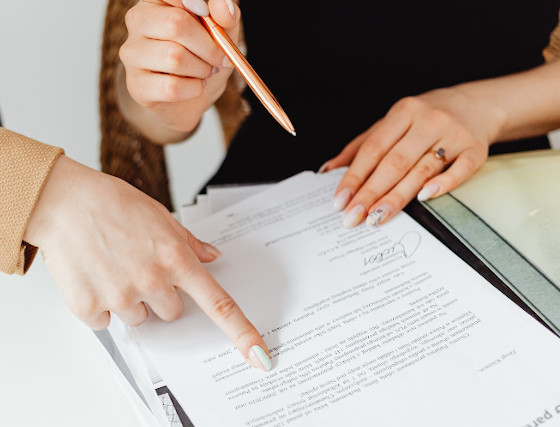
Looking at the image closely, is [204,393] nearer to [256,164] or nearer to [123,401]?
[123,401]

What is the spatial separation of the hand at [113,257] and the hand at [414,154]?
0.67ft

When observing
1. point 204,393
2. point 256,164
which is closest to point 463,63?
point 256,164

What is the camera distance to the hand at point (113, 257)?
0.49 metres

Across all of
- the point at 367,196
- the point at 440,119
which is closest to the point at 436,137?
the point at 440,119

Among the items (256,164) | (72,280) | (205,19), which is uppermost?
(205,19)

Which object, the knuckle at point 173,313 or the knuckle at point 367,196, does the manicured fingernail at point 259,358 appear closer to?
the knuckle at point 173,313

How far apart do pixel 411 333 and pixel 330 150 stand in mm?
438

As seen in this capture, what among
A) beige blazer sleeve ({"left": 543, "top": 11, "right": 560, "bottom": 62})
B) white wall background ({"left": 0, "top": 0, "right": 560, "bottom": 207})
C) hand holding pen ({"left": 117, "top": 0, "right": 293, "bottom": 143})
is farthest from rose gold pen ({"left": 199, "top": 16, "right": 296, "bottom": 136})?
white wall background ({"left": 0, "top": 0, "right": 560, "bottom": 207})

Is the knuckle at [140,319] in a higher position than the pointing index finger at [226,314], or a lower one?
lower

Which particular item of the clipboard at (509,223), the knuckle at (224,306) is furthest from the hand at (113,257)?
the clipboard at (509,223)

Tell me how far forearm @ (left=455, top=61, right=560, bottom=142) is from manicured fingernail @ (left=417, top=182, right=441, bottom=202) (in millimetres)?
167

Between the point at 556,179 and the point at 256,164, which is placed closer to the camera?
the point at 556,179

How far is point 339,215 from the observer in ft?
2.12

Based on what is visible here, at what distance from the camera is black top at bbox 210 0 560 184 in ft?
2.87
